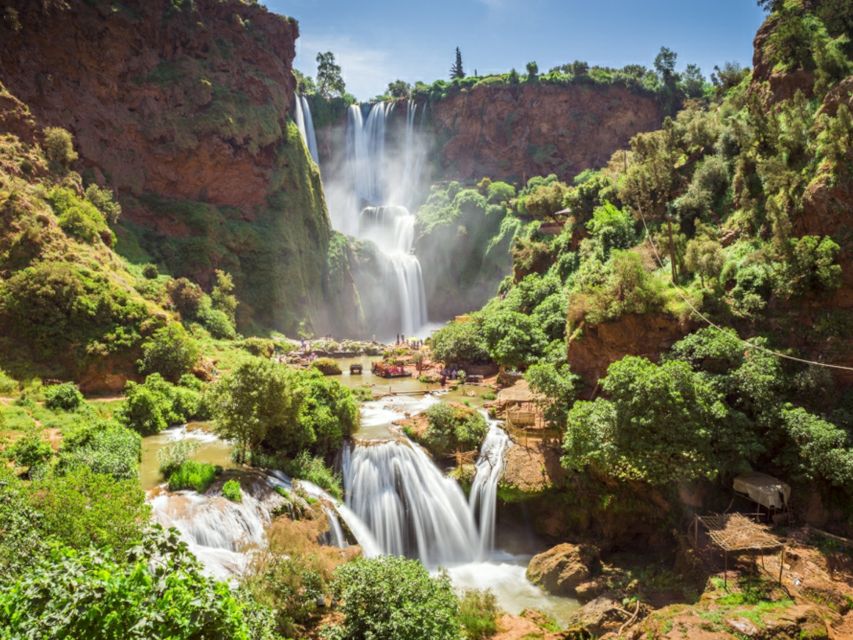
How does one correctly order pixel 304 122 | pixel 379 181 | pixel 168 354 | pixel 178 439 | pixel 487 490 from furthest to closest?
1. pixel 379 181
2. pixel 304 122
3. pixel 168 354
4. pixel 178 439
5. pixel 487 490

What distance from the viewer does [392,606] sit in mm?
11820

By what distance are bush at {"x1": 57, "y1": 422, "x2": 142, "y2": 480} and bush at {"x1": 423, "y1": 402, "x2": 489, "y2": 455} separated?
454 inches

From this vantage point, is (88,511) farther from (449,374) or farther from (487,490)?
(449,374)

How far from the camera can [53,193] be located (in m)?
31.9

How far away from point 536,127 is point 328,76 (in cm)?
3418

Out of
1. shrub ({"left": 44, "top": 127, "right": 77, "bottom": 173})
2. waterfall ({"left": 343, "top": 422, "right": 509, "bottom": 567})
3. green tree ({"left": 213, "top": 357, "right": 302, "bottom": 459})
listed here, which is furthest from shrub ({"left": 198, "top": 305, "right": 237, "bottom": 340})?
waterfall ({"left": 343, "top": 422, "right": 509, "bottom": 567})

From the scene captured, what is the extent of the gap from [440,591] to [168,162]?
46.2 metres

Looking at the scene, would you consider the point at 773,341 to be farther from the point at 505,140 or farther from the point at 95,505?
the point at 505,140

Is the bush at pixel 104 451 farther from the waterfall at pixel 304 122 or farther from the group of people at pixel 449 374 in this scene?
the waterfall at pixel 304 122

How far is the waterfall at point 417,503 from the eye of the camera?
67.6ft

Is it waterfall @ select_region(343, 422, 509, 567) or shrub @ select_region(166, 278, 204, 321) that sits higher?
shrub @ select_region(166, 278, 204, 321)

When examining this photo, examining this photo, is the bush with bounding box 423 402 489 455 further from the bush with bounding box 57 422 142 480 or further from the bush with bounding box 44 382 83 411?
the bush with bounding box 44 382 83 411

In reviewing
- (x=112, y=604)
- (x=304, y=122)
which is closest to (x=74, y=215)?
(x=112, y=604)

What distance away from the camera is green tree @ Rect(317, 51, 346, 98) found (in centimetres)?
8412
